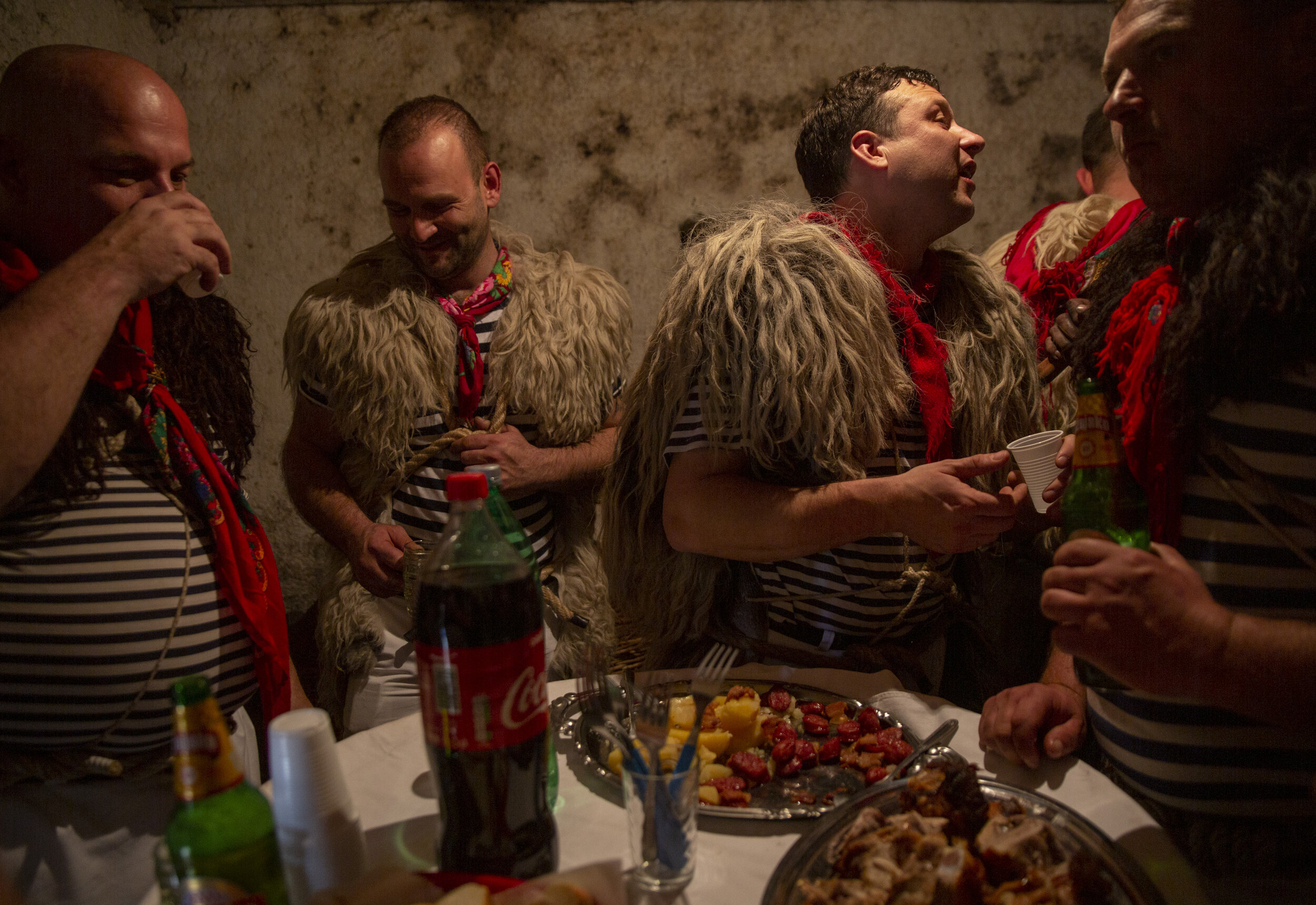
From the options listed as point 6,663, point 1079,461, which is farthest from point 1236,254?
point 6,663

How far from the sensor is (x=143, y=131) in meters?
1.27

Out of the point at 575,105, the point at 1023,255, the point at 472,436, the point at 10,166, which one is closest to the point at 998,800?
the point at 472,436

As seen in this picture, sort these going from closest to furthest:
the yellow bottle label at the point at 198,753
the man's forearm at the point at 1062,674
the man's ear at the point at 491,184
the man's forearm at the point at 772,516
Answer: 1. the yellow bottle label at the point at 198,753
2. the man's forearm at the point at 1062,674
3. the man's forearm at the point at 772,516
4. the man's ear at the point at 491,184

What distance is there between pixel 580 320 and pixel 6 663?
1.40 m

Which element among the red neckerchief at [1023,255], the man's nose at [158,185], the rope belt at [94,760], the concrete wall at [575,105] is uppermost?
the concrete wall at [575,105]

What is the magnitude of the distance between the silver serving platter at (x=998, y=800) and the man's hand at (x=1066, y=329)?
787 mm

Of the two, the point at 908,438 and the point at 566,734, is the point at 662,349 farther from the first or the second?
the point at 566,734

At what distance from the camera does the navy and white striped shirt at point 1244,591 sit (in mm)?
900

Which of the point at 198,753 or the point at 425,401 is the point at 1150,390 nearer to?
the point at 198,753

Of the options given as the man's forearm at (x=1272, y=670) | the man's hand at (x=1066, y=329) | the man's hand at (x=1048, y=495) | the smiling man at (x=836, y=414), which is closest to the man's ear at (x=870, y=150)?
the smiling man at (x=836, y=414)

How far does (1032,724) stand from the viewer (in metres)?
1.09

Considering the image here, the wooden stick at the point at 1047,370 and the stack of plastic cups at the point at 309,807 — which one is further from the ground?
the wooden stick at the point at 1047,370

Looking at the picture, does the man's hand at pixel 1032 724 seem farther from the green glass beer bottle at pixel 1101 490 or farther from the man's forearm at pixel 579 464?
the man's forearm at pixel 579 464

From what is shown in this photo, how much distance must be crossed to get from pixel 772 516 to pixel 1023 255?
149 centimetres
